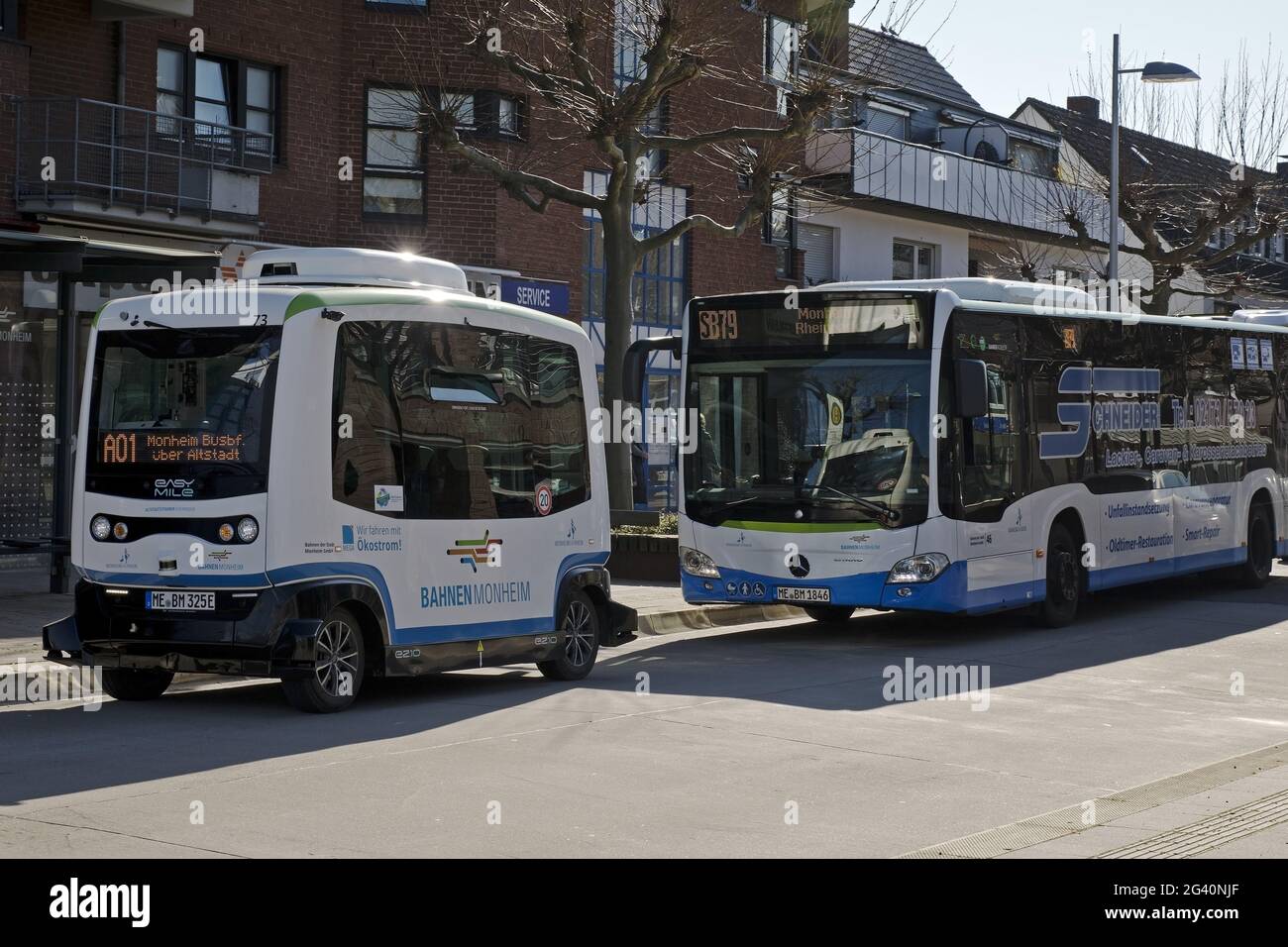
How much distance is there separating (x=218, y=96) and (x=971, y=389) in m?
12.7

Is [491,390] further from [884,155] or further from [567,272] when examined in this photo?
[884,155]

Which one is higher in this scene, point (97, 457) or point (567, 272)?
point (567, 272)

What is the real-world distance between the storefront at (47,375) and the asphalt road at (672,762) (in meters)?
5.99

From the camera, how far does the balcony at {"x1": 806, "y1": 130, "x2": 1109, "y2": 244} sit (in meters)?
36.0

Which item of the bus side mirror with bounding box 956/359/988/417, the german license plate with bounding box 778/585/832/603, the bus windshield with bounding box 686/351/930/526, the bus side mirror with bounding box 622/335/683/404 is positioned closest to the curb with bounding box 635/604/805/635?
the bus windshield with bounding box 686/351/930/526

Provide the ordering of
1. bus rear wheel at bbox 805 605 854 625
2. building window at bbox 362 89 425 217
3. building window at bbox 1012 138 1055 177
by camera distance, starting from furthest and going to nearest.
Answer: building window at bbox 1012 138 1055 177, building window at bbox 362 89 425 217, bus rear wheel at bbox 805 605 854 625

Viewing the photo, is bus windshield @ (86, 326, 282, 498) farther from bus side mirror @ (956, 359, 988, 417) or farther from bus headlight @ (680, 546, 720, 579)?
bus side mirror @ (956, 359, 988, 417)

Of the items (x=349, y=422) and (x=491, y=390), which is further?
(x=491, y=390)

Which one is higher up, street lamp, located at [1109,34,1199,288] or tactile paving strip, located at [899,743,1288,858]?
street lamp, located at [1109,34,1199,288]

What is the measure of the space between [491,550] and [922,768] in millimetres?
3763

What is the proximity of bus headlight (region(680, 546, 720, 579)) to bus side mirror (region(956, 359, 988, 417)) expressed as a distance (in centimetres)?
250
